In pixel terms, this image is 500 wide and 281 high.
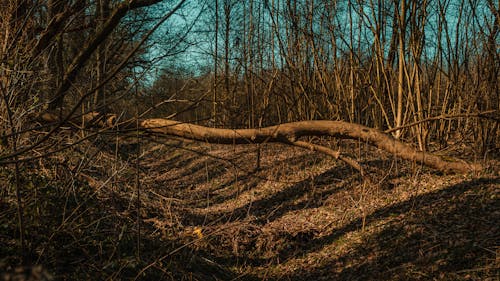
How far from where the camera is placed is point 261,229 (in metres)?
5.55

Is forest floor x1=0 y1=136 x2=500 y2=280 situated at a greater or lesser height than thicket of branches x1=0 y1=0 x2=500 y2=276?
lesser

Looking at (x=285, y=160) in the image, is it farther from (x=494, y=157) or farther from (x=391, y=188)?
(x=494, y=157)

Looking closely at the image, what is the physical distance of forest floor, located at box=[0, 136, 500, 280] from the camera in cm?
330

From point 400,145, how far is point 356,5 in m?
3.72

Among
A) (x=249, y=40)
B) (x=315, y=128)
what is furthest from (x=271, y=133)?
(x=249, y=40)

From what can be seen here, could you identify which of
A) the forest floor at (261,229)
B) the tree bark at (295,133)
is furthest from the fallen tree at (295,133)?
the forest floor at (261,229)

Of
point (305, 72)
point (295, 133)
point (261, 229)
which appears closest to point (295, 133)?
point (295, 133)

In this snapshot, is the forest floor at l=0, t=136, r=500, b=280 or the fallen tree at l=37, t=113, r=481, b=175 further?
the fallen tree at l=37, t=113, r=481, b=175

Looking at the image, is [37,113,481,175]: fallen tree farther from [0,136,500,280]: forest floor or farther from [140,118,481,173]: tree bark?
[0,136,500,280]: forest floor

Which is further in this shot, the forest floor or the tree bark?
the tree bark

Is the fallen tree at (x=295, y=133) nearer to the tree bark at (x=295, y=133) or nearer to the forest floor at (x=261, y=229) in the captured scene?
the tree bark at (x=295, y=133)

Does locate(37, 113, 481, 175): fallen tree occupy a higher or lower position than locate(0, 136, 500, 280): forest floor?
higher

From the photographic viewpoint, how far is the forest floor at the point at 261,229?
3.30 metres

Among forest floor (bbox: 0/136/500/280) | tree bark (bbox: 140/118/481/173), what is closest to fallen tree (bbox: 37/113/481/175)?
tree bark (bbox: 140/118/481/173)
